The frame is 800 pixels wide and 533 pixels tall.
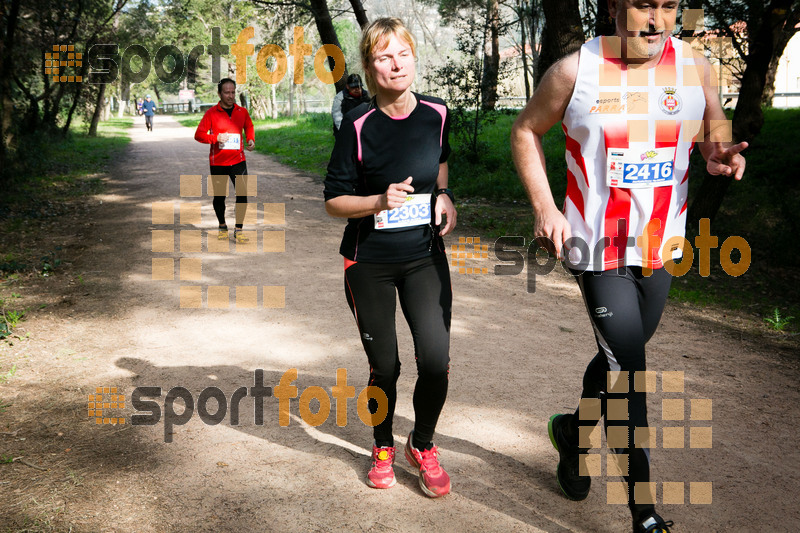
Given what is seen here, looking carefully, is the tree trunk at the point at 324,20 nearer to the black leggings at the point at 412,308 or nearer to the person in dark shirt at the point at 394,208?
the person in dark shirt at the point at 394,208

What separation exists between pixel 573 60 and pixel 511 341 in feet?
11.8

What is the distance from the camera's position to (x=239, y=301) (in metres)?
7.07

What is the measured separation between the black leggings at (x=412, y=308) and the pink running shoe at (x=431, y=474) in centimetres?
34

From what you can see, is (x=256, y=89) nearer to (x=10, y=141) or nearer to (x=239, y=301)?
(x=10, y=141)

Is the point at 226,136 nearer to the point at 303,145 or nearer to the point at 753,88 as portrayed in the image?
the point at 753,88

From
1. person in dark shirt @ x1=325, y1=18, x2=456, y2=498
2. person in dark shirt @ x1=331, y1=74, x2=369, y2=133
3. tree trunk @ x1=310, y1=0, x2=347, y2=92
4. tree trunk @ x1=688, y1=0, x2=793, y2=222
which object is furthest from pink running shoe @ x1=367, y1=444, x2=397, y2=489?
tree trunk @ x1=310, y1=0, x2=347, y2=92

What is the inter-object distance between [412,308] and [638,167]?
1.20 meters

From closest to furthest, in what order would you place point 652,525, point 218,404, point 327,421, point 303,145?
1. point 652,525
2. point 327,421
3. point 218,404
4. point 303,145

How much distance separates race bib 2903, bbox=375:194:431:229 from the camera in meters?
3.22

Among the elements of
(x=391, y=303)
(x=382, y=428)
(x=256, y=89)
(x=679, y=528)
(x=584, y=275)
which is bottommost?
(x=679, y=528)

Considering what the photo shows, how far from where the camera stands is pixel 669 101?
2.73 meters

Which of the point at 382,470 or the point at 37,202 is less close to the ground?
the point at 37,202

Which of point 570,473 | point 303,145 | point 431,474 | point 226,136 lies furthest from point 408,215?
point 303,145

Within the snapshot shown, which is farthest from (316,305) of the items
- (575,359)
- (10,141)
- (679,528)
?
(10,141)
